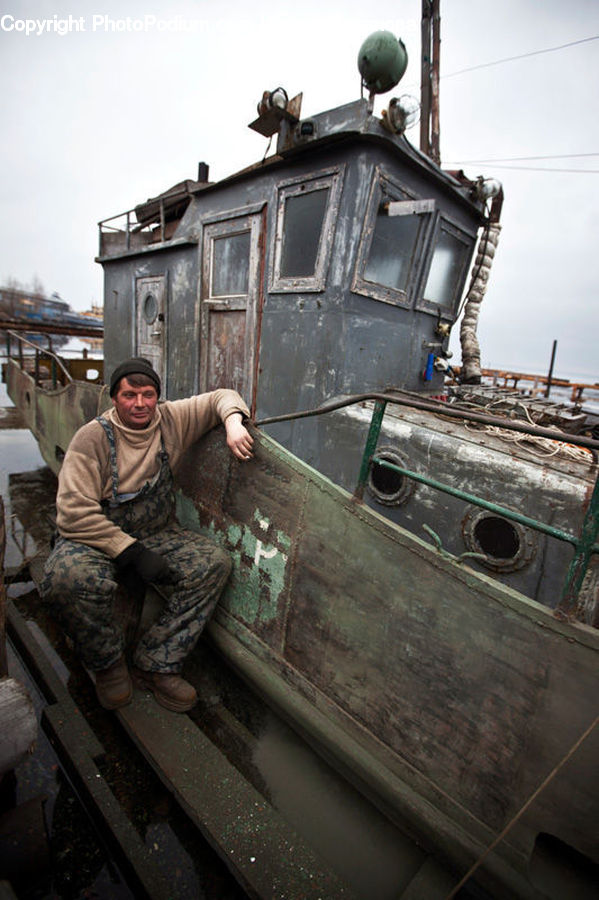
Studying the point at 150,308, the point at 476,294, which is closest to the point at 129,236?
the point at 150,308

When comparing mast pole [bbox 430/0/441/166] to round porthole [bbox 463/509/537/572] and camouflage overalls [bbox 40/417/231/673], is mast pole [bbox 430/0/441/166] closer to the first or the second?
round porthole [bbox 463/509/537/572]

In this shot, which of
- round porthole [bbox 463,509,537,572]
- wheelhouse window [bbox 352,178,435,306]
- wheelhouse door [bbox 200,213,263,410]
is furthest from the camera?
wheelhouse door [bbox 200,213,263,410]

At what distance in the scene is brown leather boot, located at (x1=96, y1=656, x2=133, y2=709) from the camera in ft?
8.42

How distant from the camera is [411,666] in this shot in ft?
6.84

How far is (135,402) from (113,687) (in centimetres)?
191

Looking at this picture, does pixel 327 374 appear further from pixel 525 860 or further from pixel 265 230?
pixel 525 860

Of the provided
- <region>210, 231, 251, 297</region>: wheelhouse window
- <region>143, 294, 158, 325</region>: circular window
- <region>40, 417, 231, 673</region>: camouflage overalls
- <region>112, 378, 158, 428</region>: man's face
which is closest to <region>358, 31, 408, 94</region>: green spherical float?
<region>210, 231, 251, 297</region>: wheelhouse window

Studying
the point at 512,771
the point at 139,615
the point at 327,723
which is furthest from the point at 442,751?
the point at 139,615

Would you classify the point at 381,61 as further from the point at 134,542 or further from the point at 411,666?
the point at 411,666

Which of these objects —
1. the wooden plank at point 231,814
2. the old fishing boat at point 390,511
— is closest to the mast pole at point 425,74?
the old fishing boat at point 390,511

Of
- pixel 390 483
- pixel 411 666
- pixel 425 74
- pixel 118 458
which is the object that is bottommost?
pixel 411 666

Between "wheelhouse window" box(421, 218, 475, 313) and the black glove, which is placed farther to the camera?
"wheelhouse window" box(421, 218, 475, 313)

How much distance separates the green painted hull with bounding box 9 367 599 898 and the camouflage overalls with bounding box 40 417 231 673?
25 centimetres

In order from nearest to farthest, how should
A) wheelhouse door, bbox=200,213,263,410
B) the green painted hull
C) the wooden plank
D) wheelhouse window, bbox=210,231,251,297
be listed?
the green painted hull, the wooden plank, wheelhouse door, bbox=200,213,263,410, wheelhouse window, bbox=210,231,251,297
